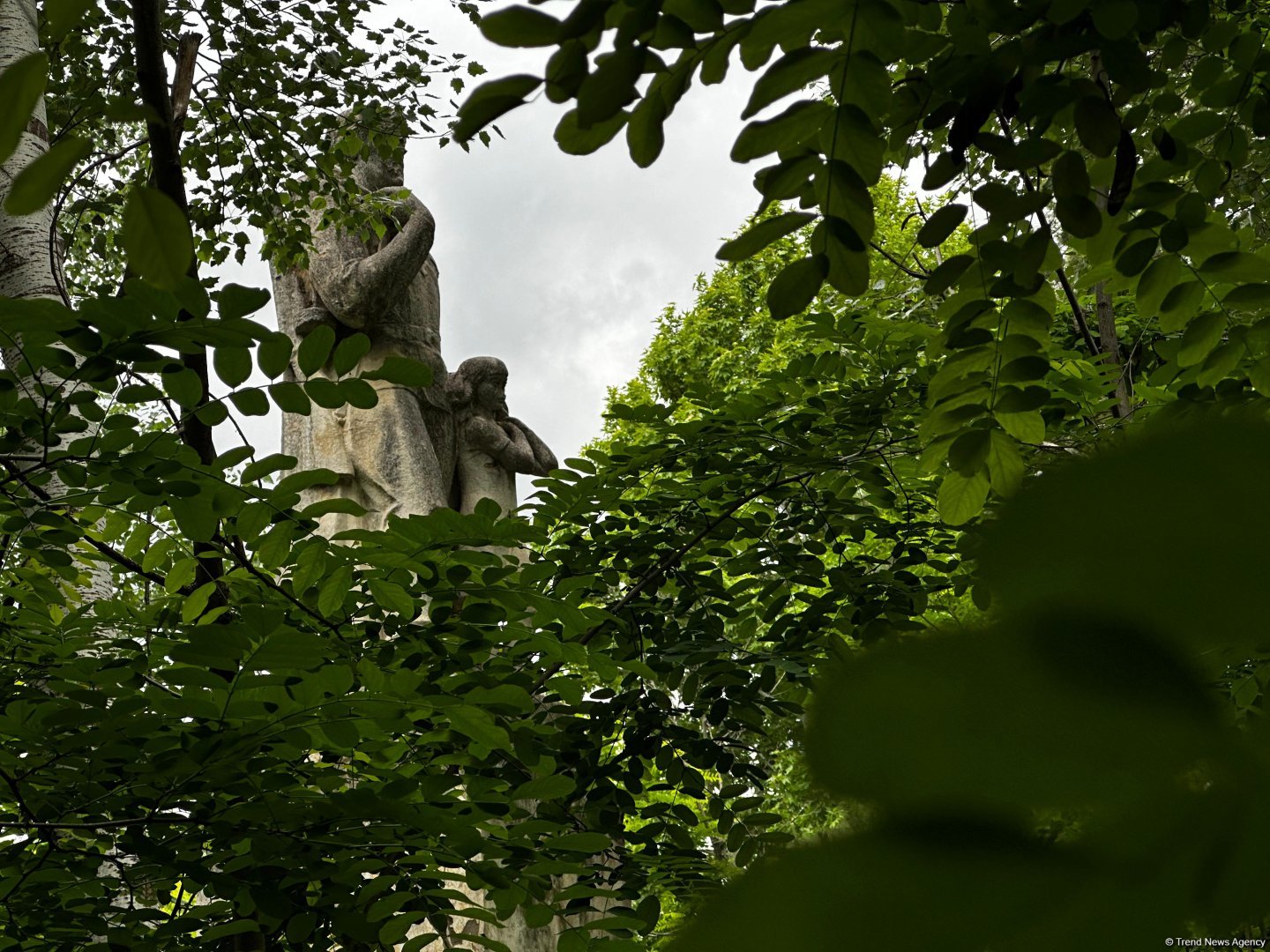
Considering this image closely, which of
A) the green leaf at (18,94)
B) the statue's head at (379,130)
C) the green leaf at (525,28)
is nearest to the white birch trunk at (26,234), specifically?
the statue's head at (379,130)

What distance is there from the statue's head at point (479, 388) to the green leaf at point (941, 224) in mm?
4667

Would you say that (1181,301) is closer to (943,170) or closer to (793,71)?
(943,170)

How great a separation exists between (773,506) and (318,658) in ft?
5.86

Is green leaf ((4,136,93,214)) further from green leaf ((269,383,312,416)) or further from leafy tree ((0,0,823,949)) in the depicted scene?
green leaf ((269,383,312,416))

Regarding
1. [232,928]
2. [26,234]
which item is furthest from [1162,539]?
[26,234]

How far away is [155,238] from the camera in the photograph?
459mm

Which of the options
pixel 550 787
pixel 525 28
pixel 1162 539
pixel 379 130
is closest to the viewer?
pixel 1162 539

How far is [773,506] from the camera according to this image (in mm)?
2980

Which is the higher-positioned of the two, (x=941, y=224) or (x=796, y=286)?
(x=941, y=224)

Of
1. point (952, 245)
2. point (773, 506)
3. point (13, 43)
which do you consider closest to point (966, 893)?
point (773, 506)

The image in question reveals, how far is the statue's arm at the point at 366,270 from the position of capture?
4824 mm

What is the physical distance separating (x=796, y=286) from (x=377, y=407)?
4.28m

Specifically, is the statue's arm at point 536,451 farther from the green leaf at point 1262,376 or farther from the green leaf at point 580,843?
the green leaf at point 1262,376

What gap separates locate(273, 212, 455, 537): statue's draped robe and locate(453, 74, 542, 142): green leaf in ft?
14.1
